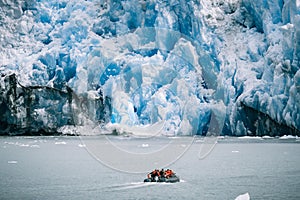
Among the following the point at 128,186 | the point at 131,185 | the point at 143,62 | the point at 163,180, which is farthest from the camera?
the point at 143,62

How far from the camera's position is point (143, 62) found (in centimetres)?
4819

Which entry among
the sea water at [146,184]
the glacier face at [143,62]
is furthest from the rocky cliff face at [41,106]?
the sea water at [146,184]

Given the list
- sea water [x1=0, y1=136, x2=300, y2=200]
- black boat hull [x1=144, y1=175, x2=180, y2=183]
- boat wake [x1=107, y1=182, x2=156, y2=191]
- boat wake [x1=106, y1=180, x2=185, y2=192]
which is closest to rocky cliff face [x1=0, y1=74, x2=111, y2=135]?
sea water [x1=0, y1=136, x2=300, y2=200]

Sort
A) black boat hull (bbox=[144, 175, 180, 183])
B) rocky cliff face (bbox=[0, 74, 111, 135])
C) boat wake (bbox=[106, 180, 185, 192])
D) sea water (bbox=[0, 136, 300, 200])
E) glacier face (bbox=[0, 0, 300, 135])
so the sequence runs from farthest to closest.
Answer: rocky cliff face (bbox=[0, 74, 111, 135]) → glacier face (bbox=[0, 0, 300, 135]) → black boat hull (bbox=[144, 175, 180, 183]) → boat wake (bbox=[106, 180, 185, 192]) → sea water (bbox=[0, 136, 300, 200])

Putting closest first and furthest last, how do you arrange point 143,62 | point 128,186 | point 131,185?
1. point 128,186
2. point 131,185
3. point 143,62

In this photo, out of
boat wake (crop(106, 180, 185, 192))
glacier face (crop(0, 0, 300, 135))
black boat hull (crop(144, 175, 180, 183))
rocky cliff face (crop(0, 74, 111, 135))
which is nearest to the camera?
boat wake (crop(106, 180, 185, 192))

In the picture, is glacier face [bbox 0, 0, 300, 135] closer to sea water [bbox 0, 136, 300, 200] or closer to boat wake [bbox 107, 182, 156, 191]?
sea water [bbox 0, 136, 300, 200]

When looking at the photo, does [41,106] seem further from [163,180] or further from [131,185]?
[131,185]

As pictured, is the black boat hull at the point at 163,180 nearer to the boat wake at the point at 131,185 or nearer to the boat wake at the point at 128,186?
the boat wake at the point at 131,185

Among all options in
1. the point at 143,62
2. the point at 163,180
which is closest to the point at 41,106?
the point at 143,62

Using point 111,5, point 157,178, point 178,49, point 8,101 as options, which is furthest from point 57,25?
point 157,178

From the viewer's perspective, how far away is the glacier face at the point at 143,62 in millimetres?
43125

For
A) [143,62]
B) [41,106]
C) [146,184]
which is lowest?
[146,184]

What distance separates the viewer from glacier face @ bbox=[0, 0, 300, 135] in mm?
43125
